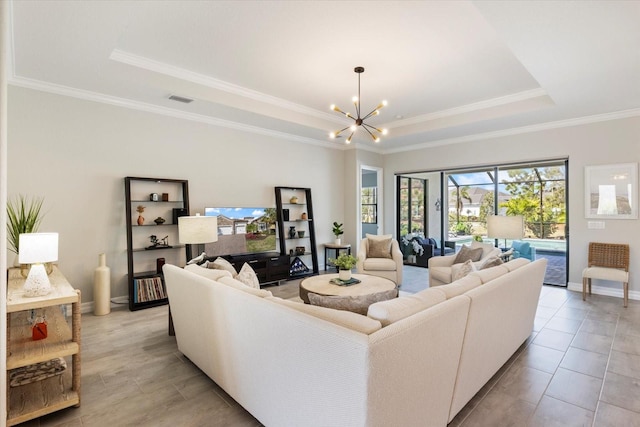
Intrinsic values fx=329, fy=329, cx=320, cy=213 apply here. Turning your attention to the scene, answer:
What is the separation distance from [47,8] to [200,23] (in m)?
1.15

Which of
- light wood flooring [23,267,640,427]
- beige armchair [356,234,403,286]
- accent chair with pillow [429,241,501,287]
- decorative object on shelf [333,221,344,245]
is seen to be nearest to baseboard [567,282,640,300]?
light wood flooring [23,267,640,427]

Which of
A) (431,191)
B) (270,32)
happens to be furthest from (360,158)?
(270,32)

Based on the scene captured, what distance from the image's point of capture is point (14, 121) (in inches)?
149

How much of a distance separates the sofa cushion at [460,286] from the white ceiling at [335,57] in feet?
6.56

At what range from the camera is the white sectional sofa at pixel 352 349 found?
1.38m

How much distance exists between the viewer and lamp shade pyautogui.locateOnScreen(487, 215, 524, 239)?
4.60m

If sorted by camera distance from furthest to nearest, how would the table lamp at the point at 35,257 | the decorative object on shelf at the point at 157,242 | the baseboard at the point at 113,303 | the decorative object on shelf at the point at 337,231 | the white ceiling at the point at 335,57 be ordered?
the decorative object on shelf at the point at 337,231 < the decorative object on shelf at the point at 157,242 < the baseboard at the point at 113,303 < the white ceiling at the point at 335,57 < the table lamp at the point at 35,257

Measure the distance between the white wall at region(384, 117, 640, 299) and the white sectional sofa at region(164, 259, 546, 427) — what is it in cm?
371

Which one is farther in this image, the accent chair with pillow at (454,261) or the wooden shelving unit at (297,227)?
the wooden shelving unit at (297,227)

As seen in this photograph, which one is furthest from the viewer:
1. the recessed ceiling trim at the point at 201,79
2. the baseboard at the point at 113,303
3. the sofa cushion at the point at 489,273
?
the baseboard at the point at 113,303

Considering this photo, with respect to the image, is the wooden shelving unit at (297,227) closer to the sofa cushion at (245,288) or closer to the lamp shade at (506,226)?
the lamp shade at (506,226)

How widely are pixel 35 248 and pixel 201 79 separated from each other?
2.91 m

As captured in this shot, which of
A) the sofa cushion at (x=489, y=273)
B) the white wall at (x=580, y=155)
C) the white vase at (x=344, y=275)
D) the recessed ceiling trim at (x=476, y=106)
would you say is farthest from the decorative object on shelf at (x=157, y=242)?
the white wall at (x=580, y=155)

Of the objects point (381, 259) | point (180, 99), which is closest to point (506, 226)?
point (381, 259)
